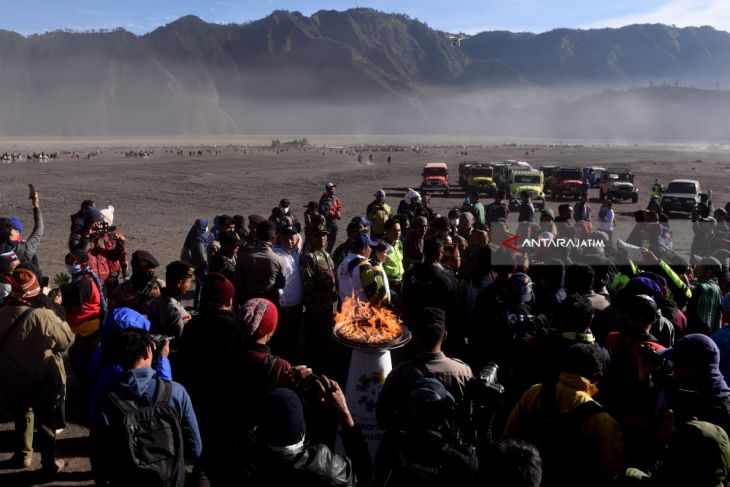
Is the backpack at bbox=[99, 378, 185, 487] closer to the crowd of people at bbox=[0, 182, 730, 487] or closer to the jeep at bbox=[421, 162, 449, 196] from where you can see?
the crowd of people at bbox=[0, 182, 730, 487]

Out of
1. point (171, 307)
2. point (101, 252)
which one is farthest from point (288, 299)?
point (101, 252)

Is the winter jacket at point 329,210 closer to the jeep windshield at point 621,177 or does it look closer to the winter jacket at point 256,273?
the winter jacket at point 256,273

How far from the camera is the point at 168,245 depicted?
16844 mm

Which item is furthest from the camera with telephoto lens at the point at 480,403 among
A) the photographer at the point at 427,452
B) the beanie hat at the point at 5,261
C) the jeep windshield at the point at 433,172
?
the jeep windshield at the point at 433,172

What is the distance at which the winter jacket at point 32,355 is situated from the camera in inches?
182

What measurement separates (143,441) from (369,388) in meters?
1.78

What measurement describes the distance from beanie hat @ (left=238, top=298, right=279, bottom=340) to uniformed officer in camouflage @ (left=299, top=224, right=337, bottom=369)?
3.25 m

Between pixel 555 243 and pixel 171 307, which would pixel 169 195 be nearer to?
pixel 555 243

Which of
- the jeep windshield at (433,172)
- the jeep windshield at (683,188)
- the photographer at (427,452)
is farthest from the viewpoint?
the jeep windshield at (433,172)

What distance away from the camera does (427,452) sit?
8.69 feet

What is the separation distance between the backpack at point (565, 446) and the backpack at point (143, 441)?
7.11 ft

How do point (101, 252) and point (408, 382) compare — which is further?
point (101, 252)

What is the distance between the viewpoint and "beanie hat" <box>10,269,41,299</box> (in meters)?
4.60

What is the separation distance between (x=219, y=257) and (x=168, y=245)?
10.3 m
